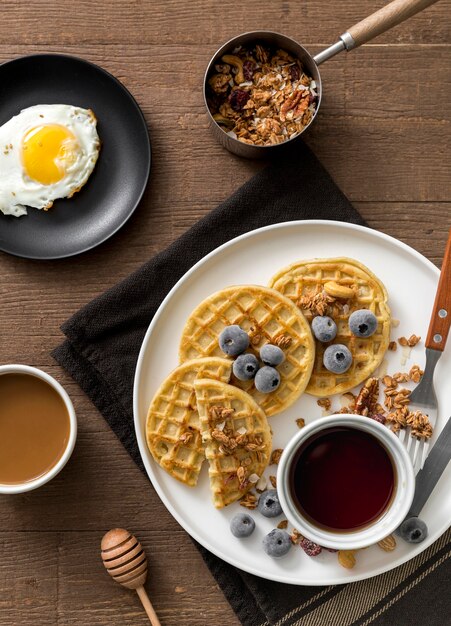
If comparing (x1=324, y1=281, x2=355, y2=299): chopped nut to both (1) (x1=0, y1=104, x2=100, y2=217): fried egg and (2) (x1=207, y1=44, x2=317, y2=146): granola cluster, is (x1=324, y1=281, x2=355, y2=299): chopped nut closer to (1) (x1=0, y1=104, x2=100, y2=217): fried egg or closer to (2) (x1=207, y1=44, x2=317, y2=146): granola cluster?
(2) (x1=207, y1=44, x2=317, y2=146): granola cluster

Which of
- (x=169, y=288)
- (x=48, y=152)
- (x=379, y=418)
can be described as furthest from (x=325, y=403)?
(x=48, y=152)

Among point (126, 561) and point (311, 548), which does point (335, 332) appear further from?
point (126, 561)

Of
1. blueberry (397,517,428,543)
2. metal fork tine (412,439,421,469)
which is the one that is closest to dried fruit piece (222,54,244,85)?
metal fork tine (412,439,421,469)

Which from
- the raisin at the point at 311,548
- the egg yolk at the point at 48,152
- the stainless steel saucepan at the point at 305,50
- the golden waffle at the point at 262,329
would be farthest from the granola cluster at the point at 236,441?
the egg yolk at the point at 48,152

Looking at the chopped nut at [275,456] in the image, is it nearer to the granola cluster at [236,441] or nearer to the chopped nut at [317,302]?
the granola cluster at [236,441]

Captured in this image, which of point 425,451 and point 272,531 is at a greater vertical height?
point 425,451

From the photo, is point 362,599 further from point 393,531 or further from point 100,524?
point 100,524
